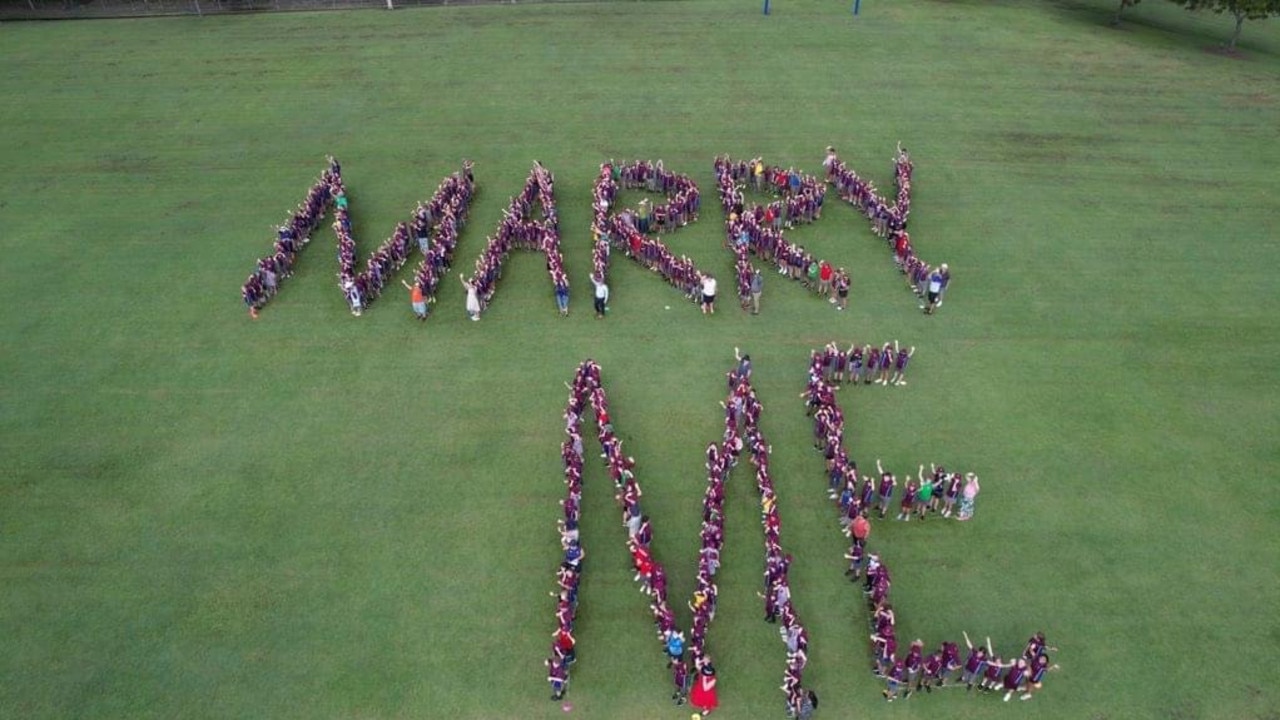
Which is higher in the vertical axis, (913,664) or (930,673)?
(913,664)

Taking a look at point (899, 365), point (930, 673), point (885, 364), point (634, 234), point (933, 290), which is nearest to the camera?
point (930, 673)

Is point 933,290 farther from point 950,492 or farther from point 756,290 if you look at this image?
point 950,492

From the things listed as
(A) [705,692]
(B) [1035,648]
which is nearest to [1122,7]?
(B) [1035,648]

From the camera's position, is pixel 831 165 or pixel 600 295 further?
pixel 831 165

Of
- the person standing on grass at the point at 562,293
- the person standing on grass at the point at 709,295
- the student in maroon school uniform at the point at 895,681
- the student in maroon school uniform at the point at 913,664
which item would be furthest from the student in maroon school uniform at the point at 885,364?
the person standing on grass at the point at 562,293

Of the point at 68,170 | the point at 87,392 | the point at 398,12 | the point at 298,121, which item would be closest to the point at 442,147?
the point at 298,121

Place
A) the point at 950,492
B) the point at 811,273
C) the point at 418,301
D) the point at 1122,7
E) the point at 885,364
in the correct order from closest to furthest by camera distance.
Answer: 1. the point at 950,492
2. the point at 885,364
3. the point at 418,301
4. the point at 811,273
5. the point at 1122,7

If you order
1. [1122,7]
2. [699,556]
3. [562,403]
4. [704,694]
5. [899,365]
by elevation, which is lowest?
[704,694]

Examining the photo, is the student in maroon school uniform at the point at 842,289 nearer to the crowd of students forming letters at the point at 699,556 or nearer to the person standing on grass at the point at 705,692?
the crowd of students forming letters at the point at 699,556
